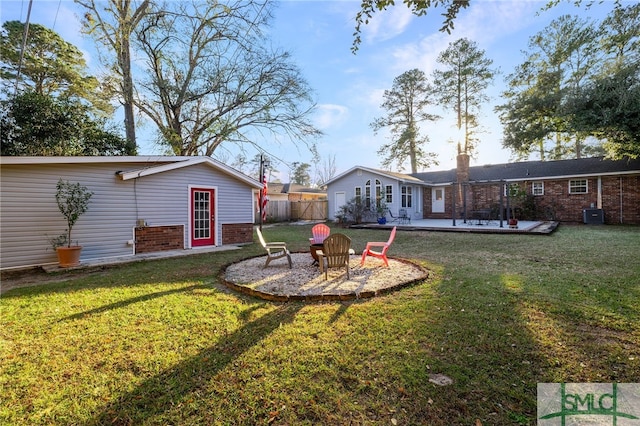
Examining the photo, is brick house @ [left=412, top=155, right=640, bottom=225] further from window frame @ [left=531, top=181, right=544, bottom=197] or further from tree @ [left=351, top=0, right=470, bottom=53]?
tree @ [left=351, top=0, right=470, bottom=53]

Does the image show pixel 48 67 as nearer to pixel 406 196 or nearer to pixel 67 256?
pixel 67 256

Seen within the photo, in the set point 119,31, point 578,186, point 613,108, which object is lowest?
point 578,186

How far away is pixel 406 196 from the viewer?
19047 millimetres

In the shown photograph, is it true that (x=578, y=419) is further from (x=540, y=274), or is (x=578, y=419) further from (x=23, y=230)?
(x=23, y=230)

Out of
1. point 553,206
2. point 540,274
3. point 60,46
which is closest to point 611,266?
point 540,274

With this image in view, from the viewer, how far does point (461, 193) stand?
A: 18922 millimetres

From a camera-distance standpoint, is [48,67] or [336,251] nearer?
[336,251]

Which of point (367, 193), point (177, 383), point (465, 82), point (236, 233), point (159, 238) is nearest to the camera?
point (177, 383)

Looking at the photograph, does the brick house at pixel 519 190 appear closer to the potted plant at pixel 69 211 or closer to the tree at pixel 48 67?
the tree at pixel 48 67

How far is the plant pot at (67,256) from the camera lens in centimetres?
672

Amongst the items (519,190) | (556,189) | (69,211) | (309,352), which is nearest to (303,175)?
(519,190)

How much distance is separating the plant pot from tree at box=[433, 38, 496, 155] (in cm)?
2323

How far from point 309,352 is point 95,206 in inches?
305

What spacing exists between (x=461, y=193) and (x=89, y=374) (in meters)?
20.1
